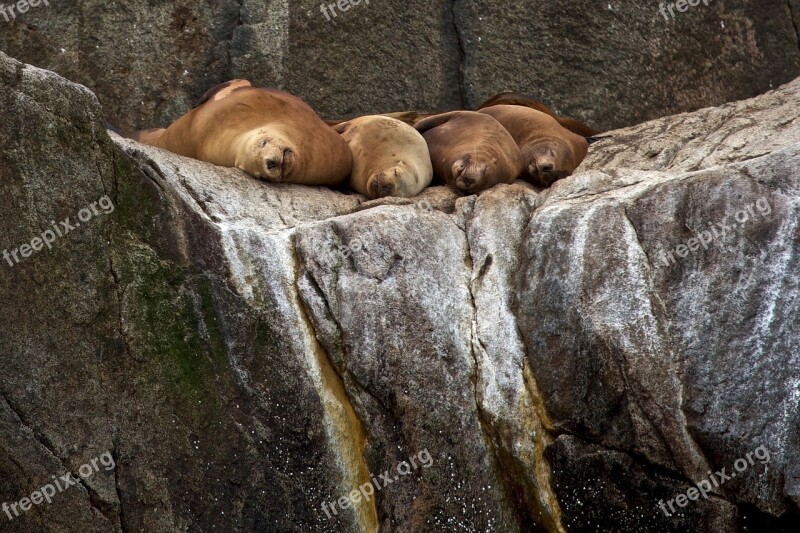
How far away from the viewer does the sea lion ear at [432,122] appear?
6.77 m

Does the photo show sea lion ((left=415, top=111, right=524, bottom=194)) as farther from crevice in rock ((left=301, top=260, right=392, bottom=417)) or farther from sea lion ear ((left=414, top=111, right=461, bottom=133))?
crevice in rock ((left=301, top=260, right=392, bottom=417))

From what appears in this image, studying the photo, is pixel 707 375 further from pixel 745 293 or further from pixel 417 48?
pixel 417 48

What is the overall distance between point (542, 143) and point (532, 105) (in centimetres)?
106

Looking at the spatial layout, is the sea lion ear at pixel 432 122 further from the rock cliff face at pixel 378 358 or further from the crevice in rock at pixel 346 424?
the crevice in rock at pixel 346 424

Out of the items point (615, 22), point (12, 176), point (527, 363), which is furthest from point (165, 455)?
point (615, 22)

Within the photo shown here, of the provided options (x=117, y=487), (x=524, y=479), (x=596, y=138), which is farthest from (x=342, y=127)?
(x=117, y=487)

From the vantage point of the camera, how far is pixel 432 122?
268 inches

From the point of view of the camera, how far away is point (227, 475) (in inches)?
169

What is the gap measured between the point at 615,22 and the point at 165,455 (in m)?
5.11

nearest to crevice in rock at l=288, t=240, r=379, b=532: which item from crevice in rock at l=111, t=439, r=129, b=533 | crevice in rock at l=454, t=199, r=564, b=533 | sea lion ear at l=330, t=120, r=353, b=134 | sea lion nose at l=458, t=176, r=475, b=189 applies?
crevice in rock at l=454, t=199, r=564, b=533

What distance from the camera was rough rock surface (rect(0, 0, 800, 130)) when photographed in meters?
7.59

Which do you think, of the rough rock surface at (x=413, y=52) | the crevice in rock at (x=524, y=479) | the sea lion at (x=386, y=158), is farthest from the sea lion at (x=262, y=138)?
the crevice in rock at (x=524, y=479)

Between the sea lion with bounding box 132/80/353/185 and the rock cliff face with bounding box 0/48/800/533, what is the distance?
619 mm

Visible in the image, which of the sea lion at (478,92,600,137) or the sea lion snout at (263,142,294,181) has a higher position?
the sea lion snout at (263,142,294,181)
